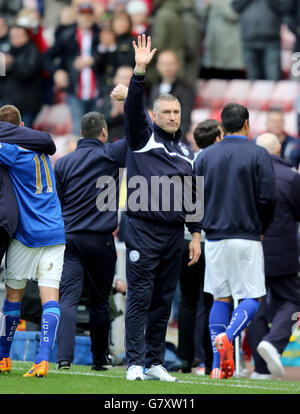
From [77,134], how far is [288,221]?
807 centimetres

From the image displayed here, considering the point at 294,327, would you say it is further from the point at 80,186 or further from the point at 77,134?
the point at 77,134

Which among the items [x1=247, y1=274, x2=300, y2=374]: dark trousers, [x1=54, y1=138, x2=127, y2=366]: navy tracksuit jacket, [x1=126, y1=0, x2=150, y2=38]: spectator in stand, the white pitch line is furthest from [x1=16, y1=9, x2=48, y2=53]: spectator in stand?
the white pitch line

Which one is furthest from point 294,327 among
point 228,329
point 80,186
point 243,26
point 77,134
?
point 77,134

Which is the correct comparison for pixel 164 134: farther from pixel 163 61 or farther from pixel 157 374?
pixel 163 61

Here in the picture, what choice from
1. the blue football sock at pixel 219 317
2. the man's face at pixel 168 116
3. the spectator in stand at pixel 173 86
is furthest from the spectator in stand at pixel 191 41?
the man's face at pixel 168 116

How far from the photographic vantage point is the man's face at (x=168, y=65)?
49.0ft

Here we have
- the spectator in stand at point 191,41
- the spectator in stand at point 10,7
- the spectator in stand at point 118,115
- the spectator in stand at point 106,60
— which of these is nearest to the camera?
the spectator in stand at point 118,115

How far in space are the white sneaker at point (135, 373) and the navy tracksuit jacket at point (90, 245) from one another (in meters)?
1.29

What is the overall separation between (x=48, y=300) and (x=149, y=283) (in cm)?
73

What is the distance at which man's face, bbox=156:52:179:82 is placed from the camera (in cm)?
1493

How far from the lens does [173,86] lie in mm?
15250

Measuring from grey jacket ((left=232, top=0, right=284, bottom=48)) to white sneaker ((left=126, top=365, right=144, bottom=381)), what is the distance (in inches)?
354

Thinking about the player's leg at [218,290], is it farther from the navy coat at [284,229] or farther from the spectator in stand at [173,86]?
Answer: the spectator in stand at [173,86]

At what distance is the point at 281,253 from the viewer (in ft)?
31.1
